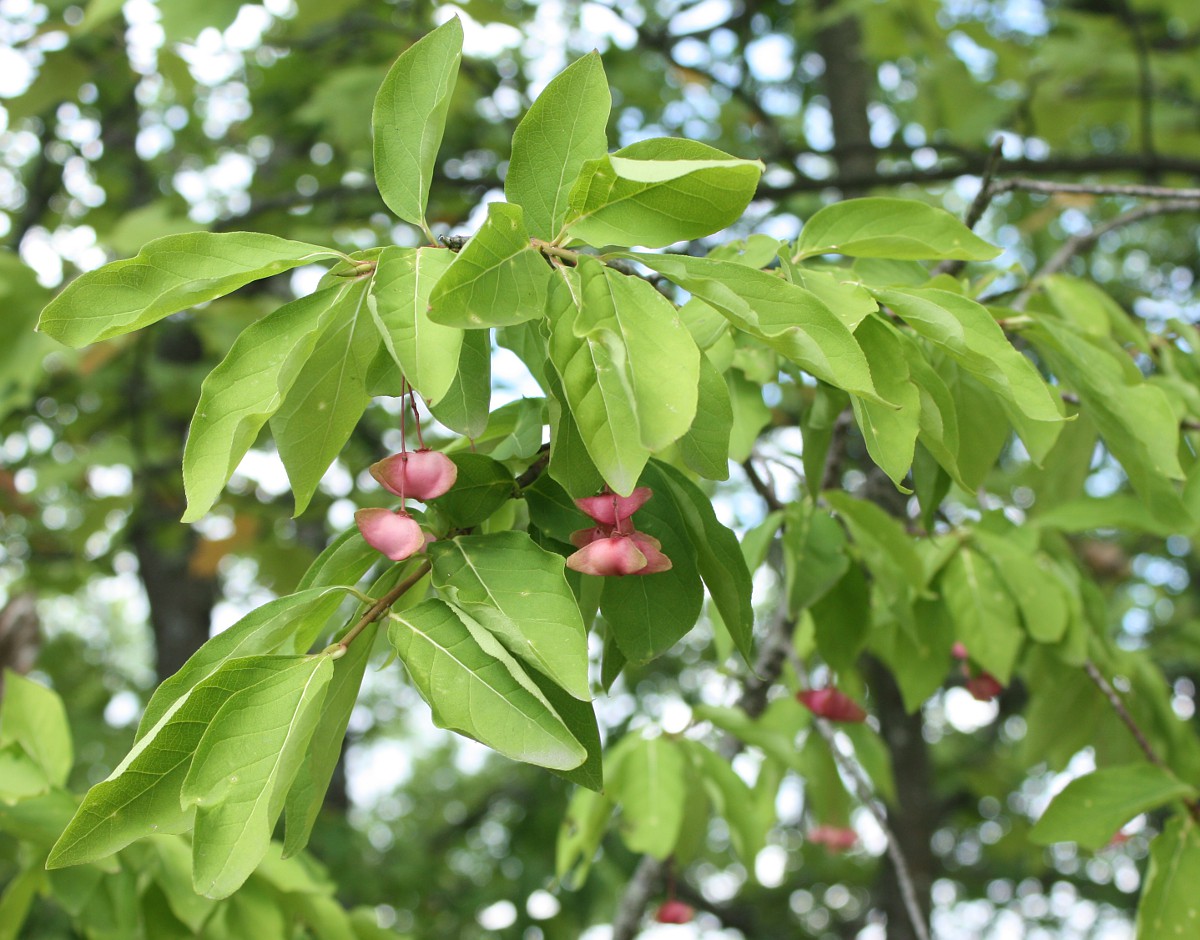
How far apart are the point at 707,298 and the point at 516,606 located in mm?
298

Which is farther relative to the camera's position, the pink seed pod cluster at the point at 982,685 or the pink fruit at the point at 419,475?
the pink seed pod cluster at the point at 982,685

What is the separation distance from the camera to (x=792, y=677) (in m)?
2.77

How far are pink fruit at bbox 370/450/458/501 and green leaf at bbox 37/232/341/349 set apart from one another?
0.20 m

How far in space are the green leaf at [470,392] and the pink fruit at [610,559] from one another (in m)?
0.15

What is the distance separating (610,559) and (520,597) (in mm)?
97

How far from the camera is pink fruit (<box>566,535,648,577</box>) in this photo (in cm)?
99

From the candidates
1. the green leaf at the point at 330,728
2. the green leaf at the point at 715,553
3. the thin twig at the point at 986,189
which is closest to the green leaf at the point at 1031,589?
the thin twig at the point at 986,189

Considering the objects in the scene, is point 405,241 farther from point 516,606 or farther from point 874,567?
point 516,606

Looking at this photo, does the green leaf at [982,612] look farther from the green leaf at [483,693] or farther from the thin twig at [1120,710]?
the green leaf at [483,693]

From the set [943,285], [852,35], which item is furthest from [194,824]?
[852,35]

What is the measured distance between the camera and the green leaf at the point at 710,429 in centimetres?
103

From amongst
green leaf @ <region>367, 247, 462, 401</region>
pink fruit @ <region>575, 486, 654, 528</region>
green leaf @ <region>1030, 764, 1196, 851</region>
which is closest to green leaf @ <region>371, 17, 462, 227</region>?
green leaf @ <region>367, 247, 462, 401</region>

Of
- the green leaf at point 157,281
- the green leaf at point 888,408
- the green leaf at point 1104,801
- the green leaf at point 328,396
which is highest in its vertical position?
the green leaf at point 157,281

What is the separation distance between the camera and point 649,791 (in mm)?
2236
